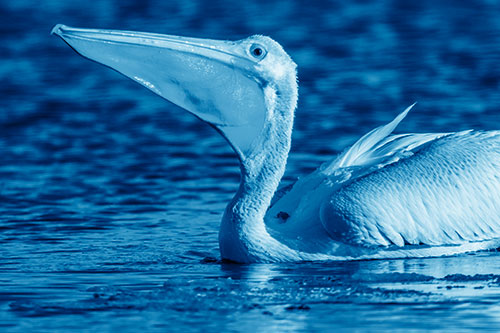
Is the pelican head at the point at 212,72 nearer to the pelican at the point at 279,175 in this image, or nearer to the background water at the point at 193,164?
the pelican at the point at 279,175

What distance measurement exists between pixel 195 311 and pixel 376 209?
4.89ft

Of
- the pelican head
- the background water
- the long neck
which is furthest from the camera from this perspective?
the long neck

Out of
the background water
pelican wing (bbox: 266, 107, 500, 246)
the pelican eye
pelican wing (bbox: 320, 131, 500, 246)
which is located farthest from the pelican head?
the background water

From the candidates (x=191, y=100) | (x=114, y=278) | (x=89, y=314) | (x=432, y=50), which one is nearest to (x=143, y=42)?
(x=191, y=100)

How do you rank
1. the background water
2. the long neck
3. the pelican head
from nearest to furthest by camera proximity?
the background water < the pelican head < the long neck

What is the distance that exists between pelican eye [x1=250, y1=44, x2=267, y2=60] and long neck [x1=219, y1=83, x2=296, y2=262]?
0.26m

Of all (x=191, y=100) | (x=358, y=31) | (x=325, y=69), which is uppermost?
(x=358, y=31)

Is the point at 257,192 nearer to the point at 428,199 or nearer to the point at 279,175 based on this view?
the point at 279,175

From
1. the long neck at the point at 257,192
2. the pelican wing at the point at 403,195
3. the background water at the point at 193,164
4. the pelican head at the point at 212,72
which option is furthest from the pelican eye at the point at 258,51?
the background water at the point at 193,164

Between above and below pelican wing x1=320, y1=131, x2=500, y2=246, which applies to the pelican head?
above

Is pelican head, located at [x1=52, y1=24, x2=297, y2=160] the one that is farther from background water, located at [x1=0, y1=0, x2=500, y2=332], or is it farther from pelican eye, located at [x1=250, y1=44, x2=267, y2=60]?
background water, located at [x1=0, y1=0, x2=500, y2=332]

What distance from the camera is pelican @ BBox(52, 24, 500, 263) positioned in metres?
7.06

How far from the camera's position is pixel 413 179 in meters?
7.34

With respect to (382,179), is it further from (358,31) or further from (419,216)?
(358,31)
